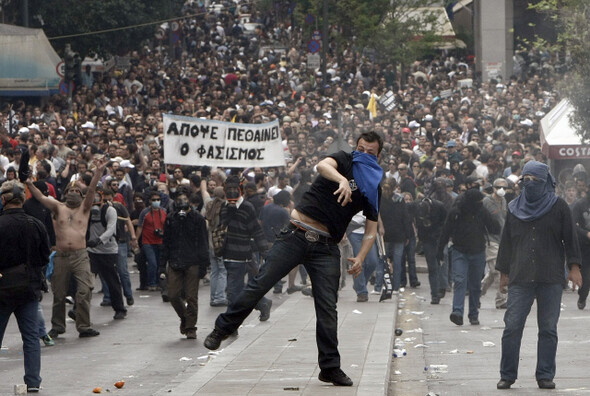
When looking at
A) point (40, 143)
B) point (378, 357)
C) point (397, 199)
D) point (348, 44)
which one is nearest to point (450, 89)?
point (348, 44)

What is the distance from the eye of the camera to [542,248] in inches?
384

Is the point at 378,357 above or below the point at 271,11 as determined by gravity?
below

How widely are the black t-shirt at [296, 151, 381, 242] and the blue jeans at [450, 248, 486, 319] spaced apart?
19.7ft

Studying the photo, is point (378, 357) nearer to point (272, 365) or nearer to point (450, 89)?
point (272, 365)

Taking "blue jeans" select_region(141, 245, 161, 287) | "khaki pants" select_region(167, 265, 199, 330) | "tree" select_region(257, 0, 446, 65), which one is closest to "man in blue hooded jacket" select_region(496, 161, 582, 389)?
"khaki pants" select_region(167, 265, 199, 330)

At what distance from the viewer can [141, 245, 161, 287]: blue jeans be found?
18.7 meters

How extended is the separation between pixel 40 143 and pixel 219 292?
7101 mm

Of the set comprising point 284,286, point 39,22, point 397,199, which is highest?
point 39,22

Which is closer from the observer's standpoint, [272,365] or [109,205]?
[272,365]

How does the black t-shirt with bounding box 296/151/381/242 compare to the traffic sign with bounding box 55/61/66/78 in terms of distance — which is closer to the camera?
the black t-shirt with bounding box 296/151/381/242

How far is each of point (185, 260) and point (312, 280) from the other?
5027 mm

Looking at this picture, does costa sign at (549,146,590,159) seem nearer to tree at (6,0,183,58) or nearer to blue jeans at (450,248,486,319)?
blue jeans at (450,248,486,319)

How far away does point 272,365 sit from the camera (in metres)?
10.4

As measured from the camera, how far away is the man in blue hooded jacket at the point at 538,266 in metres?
9.67
